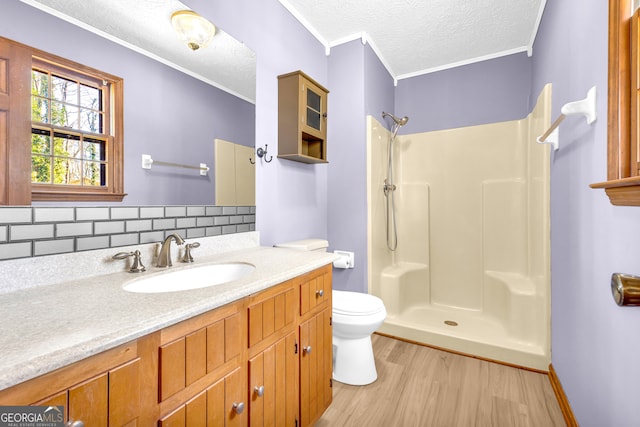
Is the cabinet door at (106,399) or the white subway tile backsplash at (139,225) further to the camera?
the white subway tile backsplash at (139,225)

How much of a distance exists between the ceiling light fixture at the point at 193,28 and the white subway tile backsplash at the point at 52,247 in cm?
104

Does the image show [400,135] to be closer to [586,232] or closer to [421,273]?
[421,273]

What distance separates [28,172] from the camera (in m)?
0.88

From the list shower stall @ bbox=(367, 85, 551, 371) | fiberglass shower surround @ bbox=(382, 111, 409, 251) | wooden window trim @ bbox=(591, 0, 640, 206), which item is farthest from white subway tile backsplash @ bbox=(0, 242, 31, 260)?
fiberglass shower surround @ bbox=(382, 111, 409, 251)

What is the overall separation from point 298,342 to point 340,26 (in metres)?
2.31

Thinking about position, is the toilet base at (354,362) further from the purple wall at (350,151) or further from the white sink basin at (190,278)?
the white sink basin at (190,278)

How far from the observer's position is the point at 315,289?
136 cm

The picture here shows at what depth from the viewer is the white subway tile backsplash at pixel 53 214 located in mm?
920

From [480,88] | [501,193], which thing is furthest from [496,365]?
[480,88]

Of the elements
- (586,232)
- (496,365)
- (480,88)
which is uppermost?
(480,88)

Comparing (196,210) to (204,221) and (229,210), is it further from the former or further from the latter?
(229,210)

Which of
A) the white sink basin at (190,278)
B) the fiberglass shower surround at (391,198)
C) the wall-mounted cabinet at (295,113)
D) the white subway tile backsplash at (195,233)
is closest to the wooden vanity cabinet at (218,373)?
the white sink basin at (190,278)

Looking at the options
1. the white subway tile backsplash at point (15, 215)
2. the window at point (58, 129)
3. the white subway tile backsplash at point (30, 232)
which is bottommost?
the white subway tile backsplash at point (30, 232)

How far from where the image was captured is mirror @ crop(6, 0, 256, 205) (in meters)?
0.96
